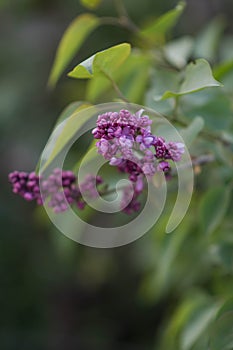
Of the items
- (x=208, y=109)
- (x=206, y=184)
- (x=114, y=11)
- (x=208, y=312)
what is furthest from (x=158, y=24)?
(x=114, y=11)

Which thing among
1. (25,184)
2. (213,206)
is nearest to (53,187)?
(25,184)

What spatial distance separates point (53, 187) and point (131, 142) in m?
A: 0.24

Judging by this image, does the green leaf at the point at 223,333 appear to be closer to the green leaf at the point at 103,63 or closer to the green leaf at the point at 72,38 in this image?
the green leaf at the point at 103,63

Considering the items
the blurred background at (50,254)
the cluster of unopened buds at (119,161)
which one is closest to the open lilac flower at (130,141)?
the cluster of unopened buds at (119,161)

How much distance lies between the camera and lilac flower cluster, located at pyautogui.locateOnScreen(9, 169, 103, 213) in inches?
39.7

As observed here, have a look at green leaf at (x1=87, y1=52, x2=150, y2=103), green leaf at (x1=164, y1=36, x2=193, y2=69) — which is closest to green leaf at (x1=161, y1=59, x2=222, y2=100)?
green leaf at (x1=87, y1=52, x2=150, y2=103)

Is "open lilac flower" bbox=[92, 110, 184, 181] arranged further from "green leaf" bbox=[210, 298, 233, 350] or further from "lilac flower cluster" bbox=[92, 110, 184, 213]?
"green leaf" bbox=[210, 298, 233, 350]

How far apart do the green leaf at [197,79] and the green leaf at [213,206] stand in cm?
30

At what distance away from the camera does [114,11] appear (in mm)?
2506

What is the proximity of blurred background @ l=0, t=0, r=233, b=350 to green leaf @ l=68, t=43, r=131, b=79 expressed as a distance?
1.32 m

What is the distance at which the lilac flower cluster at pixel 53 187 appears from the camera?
1.01 m

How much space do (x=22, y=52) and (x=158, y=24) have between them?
1347 mm

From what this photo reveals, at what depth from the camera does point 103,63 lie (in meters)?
0.96

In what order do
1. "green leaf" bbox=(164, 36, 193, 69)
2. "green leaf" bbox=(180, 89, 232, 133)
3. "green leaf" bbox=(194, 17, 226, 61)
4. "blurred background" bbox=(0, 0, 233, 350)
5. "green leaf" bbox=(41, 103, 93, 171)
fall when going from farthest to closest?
"blurred background" bbox=(0, 0, 233, 350), "green leaf" bbox=(194, 17, 226, 61), "green leaf" bbox=(164, 36, 193, 69), "green leaf" bbox=(180, 89, 232, 133), "green leaf" bbox=(41, 103, 93, 171)
